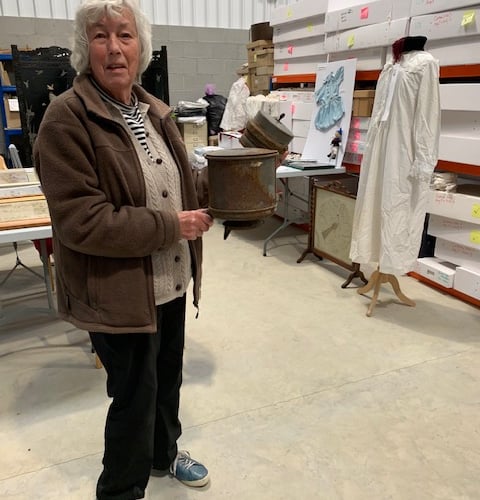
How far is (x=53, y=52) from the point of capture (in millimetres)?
4410

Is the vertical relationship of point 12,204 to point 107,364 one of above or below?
above

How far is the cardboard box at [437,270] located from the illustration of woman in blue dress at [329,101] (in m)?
1.34

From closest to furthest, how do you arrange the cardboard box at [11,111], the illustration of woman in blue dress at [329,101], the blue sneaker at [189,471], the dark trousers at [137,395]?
the dark trousers at [137,395]
the blue sneaker at [189,471]
the illustration of woman in blue dress at [329,101]
the cardboard box at [11,111]

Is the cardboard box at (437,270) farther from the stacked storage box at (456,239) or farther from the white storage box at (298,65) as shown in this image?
the white storage box at (298,65)

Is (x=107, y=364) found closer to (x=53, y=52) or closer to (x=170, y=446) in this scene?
(x=170, y=446)

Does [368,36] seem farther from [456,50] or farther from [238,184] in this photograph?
[238,184]

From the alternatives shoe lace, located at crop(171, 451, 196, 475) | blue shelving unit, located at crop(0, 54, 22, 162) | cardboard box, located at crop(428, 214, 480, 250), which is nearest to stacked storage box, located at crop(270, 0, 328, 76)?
cardboard box, located at crop(428, 214, 480, 250)

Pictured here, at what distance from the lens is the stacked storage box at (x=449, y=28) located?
2.94 metres

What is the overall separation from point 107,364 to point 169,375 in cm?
27

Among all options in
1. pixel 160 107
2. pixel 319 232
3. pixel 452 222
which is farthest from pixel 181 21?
pixel 160 107

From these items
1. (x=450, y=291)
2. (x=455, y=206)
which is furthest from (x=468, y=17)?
(x=450, y=291)

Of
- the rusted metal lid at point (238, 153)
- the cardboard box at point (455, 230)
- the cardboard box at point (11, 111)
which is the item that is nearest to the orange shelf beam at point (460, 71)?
the cardboard box at point (455, 230)

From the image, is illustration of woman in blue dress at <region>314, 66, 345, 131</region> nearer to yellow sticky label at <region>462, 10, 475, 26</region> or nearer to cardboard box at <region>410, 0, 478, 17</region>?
cardboard box at <region>410, 0, 478, 17</region>

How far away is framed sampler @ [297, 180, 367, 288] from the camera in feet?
12.0
